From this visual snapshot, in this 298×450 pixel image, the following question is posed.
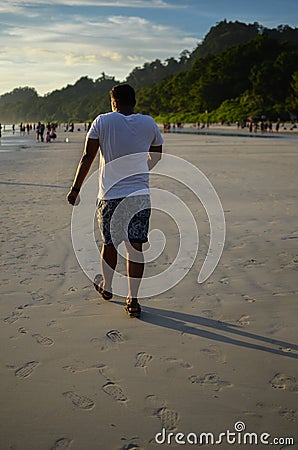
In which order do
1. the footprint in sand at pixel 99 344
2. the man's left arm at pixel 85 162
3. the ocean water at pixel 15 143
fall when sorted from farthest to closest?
the ocean water at pixel 15 143 < the man's left arm at pixel 85 162 < the footprint in sand at pixel 99 344

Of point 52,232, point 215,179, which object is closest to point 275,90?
point 215,179

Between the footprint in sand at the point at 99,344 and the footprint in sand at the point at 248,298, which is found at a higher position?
the footprint in sand at the point at 248,298

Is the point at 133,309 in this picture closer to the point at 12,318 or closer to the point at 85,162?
the point at 12,318

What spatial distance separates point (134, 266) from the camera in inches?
163

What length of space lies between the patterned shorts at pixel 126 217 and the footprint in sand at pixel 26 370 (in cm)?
122

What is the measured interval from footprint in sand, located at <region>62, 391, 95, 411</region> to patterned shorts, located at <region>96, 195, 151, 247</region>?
1.44m

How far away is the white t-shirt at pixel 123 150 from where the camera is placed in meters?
3.83

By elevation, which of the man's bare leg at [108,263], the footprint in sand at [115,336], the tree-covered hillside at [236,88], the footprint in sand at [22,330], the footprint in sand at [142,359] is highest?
the tree-covered hillside at [236,88]

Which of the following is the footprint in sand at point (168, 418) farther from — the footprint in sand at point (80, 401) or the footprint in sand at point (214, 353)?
the footprint in sand at point (214, 353)

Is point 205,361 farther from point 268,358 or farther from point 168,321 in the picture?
point 168,321

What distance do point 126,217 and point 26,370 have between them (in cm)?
139

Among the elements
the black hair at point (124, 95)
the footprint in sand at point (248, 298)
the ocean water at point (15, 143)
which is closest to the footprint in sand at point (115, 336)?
the footprint in sand at point (248, 298)

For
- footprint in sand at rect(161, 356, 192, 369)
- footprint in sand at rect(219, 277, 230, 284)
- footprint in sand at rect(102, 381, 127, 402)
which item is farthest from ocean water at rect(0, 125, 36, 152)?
footprint in sand at rect(102, 381, 127, 402)

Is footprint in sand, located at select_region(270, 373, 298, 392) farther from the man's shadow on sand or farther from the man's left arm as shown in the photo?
the man's left arm
